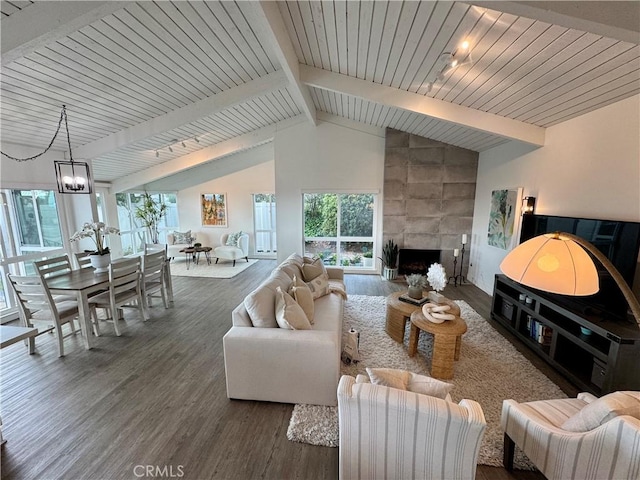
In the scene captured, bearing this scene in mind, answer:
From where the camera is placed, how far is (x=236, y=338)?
7.15 feet

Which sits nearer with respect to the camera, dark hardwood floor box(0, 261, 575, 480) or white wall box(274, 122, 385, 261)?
dark hardwood floor box(0, 261, 575, 480)

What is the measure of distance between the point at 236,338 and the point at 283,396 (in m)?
0.63

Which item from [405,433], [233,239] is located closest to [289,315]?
[405,433]

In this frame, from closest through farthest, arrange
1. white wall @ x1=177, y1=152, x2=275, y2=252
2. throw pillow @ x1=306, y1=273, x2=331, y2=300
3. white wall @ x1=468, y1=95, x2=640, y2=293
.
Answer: white wall @ x1=468, y1=95, x2=640, y2=293 < throw pillow @ x1=306, y1=273, x2=331, y2=300 < white wall @ x1=177, y1=152, x2=275, y2=252

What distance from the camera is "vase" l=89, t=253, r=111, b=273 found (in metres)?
3.52

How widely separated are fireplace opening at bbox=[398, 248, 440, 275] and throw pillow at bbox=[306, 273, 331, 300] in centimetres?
303

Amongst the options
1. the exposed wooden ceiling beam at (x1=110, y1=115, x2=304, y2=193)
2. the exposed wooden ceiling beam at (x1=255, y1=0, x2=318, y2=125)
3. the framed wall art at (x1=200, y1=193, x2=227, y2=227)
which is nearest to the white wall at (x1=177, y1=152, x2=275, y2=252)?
the framed wall art at (x1=200, y1=193, x2=227, y2=227)

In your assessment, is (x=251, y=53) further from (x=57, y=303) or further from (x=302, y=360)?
(x=57, y=303)

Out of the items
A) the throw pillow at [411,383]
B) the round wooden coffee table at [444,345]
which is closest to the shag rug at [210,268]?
the round wooden coffee table at [444,345]

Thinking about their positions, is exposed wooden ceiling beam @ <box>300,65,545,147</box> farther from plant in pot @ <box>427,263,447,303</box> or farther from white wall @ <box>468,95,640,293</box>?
plant in pot @ <box>427,263,447,303</box>

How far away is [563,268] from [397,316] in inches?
86.7

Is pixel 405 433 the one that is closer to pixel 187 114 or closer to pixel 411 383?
pixel 411 383

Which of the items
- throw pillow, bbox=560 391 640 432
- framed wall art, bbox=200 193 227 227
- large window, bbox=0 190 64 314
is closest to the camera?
throw pillow, bbox=560 391 640 432

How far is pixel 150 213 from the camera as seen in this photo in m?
8.06
